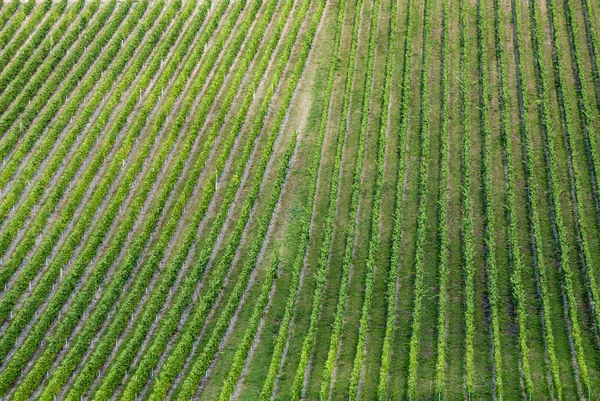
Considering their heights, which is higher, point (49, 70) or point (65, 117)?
point (49, 70)

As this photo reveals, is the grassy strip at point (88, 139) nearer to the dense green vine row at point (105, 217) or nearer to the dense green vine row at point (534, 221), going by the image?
the dense green vine row at point (105, 217)

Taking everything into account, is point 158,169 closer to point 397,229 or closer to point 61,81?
point 61,81

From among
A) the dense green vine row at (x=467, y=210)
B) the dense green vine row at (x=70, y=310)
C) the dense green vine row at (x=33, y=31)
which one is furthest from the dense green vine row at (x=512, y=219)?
the dense green vine row at (x=33, y=31)

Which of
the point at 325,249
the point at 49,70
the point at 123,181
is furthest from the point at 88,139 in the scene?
the point at 325,249

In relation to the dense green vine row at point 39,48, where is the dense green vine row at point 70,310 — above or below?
below

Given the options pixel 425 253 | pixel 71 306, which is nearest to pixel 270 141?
pixel 425 253

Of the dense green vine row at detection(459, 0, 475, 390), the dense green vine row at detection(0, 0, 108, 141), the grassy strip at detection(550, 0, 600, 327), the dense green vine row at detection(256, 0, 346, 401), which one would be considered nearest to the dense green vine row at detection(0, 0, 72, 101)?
the dense green vine row at detection(0, 0, 108, 141)

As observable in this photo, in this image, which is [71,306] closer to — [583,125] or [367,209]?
[367,209]
